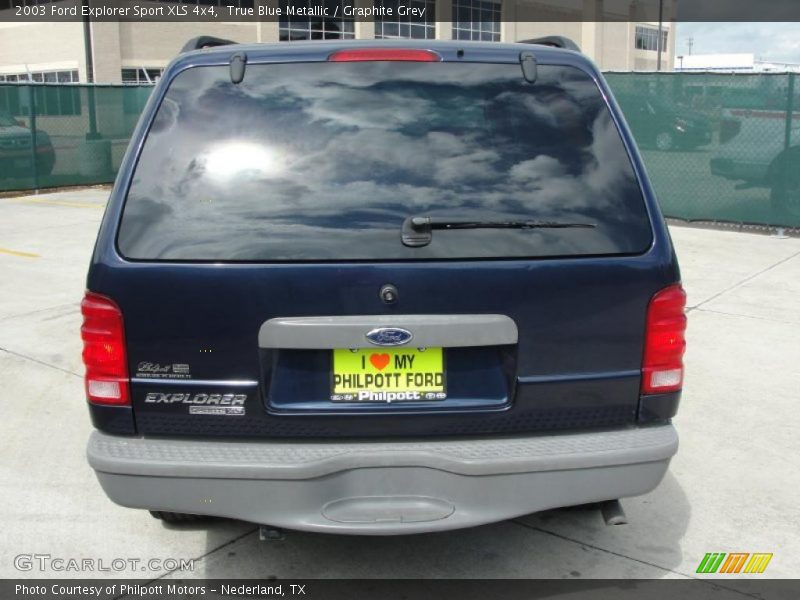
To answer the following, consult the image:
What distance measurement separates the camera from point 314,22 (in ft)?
140

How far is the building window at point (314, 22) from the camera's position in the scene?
41.2m

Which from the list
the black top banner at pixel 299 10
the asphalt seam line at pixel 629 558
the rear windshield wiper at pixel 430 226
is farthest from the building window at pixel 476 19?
the rear windshield wiper at pixel 430 226

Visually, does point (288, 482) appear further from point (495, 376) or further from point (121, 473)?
point (495, 376)

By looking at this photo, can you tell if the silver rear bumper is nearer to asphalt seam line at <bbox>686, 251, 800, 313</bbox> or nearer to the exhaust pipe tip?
the exhaust pipe tip

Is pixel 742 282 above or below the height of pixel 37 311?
below

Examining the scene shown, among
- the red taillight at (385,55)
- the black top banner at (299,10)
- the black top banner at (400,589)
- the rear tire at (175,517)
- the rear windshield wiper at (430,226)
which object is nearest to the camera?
the rear windshield wiper at (430,226)

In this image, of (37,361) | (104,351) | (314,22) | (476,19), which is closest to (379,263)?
(104,351)

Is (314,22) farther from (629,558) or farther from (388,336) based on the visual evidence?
(388,336)

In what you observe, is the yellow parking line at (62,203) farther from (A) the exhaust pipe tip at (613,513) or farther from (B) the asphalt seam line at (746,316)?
(A) the exhaust pipe tip at (613,513)

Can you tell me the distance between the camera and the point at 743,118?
1163cm

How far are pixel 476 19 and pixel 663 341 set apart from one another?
50.0 m

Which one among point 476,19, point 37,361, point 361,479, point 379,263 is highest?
point 476,19

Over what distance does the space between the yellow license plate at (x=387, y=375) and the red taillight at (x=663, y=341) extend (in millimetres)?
703

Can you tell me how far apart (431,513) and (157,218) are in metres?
1.29
